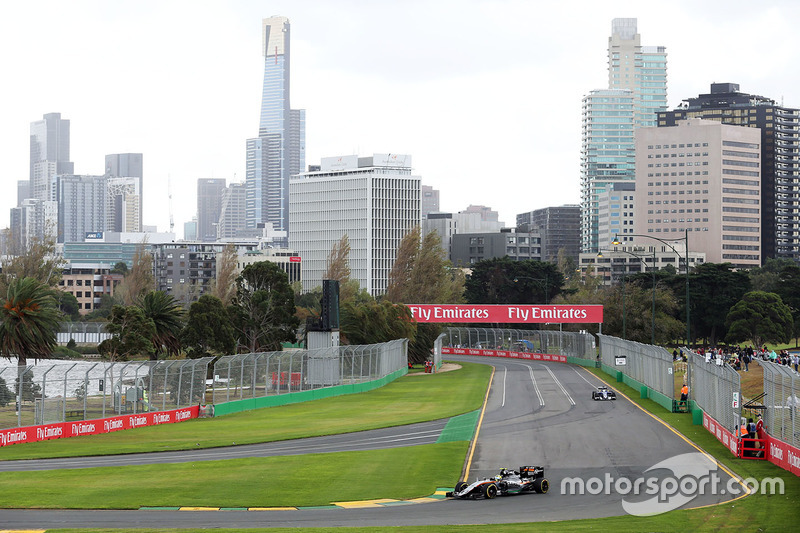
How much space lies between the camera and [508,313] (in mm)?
111375

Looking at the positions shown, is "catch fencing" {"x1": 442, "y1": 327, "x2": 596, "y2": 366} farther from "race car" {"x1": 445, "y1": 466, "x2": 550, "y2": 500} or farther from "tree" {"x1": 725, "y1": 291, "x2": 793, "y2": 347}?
"race car" {"x1": 445, "y1": 466, "x2": 550, "y2": 500}

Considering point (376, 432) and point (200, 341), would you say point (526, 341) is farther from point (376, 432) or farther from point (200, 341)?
point (376, 432)

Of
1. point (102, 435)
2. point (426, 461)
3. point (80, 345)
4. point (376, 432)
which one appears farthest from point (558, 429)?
point (80, 345)

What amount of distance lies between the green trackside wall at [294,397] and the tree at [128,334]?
9.51m

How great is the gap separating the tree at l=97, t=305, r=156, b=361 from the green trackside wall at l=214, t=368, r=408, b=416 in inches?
374

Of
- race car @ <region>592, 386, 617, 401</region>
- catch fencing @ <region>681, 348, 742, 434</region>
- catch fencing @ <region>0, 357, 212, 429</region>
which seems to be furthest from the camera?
race car @ <region>592, 386, 617, 401</region>

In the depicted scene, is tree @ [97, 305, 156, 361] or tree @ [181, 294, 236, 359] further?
tree @ [181, 294, 236, 359]

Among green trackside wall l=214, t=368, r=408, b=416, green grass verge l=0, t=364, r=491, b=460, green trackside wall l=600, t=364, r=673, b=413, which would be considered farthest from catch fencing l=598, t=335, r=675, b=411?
green trackside wall l=214, t=368, r=408, b=416

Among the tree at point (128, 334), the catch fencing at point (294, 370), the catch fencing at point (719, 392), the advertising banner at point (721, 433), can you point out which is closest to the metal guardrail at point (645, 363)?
the catch fencing at point (719, 392)

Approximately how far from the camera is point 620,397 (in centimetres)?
6378

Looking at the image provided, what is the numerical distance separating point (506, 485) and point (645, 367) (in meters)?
38.4

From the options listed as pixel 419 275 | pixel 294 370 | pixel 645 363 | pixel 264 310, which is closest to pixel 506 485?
pixel 294 370

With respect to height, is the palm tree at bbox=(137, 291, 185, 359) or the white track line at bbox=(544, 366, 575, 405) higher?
the palm tree at bbox=(137, 291, 185, 359)

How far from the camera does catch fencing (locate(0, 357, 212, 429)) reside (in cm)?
4075
